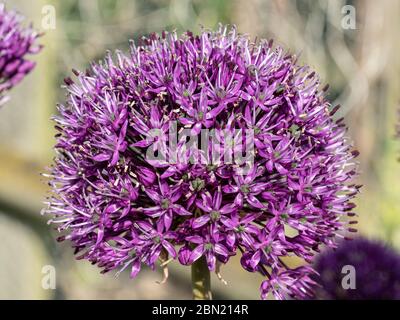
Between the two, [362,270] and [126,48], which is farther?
[126,48]

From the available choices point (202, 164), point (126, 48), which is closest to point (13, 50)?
point (202, 164)

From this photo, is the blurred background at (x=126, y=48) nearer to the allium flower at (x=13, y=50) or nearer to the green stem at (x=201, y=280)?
→ the allium flower at (x=13, y=50)

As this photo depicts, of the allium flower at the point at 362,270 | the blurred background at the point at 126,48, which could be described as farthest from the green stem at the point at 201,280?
the blurred background at the point at 126,48

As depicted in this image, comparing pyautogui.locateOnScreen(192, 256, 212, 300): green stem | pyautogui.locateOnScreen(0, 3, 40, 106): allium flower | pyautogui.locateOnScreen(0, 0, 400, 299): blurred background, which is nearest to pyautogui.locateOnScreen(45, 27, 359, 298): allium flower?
pyautogui.locateOnScreen(192, 256, 212, 300): green stem

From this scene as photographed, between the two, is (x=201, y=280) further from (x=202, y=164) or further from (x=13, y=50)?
(x=13, y=50)

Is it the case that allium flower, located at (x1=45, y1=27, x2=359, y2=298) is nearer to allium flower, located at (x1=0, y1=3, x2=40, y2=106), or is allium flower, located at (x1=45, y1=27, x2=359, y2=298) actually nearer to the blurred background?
allium flower, located at (x1=0, y1=3, x2=40, y2=106)
